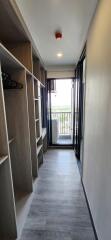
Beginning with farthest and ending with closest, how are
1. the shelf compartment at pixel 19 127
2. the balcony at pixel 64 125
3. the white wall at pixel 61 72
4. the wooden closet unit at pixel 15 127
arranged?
the balcony at pixel 64 125, the white wall at pixel 61 72, the shelf compartment at pixel 19 127, the wooden closet unit at pixel 15 127

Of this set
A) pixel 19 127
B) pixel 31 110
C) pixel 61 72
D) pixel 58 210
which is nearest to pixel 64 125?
pixel 61 72

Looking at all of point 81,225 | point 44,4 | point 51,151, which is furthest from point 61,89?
point 81,225

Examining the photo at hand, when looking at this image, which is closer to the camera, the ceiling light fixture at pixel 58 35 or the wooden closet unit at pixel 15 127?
the wooden closet unit at pixel 15 127

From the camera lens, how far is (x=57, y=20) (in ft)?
5.31

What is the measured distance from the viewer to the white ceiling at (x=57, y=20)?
53.0 inches

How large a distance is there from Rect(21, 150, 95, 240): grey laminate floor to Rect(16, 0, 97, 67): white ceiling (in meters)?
2.44

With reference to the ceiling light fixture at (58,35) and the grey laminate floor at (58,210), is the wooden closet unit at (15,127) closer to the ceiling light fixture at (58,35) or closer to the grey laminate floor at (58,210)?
the grey laminate floor at (58,210)

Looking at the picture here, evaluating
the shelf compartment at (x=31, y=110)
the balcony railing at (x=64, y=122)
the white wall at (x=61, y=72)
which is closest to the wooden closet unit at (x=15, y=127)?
the shelf compartment at (x=31, y=110)

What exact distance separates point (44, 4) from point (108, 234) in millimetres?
2186

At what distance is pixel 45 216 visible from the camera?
169 centimetres

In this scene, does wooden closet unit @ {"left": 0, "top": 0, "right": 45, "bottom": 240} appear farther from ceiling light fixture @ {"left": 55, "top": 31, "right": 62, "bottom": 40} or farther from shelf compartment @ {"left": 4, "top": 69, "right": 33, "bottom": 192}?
ceiling light fixture @ {"left": 55, "top": 31, "right": 62, "bottom": 40}

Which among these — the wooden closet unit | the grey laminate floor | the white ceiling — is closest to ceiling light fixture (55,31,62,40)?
the white ceiling

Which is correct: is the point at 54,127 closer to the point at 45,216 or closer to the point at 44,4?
the point at 45,216

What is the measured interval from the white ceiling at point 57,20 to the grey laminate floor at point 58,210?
2435mm
